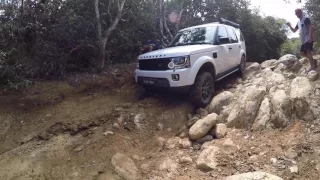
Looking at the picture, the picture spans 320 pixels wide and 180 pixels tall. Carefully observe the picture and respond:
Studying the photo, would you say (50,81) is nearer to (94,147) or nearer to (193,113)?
(94,147)

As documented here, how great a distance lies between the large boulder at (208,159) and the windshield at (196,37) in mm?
2825

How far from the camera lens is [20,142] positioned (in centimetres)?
441

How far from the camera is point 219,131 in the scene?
14.9ft

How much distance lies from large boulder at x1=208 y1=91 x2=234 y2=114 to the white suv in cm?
19

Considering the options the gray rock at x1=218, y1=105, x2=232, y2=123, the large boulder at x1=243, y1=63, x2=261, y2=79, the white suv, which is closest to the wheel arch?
the white suv

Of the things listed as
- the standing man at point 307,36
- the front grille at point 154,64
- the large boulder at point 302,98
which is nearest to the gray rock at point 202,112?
the front grille at point 154,64

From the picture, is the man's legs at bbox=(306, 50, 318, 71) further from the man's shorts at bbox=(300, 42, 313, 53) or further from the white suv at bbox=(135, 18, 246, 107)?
the white suv at bbox=(135, 18, 246, 107)

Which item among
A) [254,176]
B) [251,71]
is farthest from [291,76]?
[254,176]

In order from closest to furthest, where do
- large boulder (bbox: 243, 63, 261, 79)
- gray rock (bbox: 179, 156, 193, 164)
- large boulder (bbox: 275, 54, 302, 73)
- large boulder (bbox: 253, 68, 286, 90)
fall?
gray rock (bbox: 179, 156, 193, 164) → large boulder (bbox: 253, 68, 286, 90) → large boulder (bbox: 275, 54, 302, 73) → large boulder (bbox: 243, 63, 261, 79)

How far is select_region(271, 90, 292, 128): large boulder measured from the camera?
4406mm

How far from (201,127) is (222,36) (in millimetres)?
2765

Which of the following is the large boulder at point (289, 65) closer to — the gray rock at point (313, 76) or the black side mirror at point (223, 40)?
the gray rock at point (313, 76)

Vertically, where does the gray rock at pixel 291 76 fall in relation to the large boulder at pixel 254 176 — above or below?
above

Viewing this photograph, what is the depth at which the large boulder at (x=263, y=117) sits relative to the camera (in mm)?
4457
